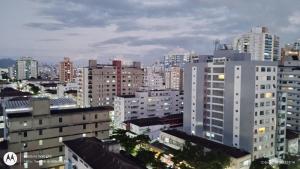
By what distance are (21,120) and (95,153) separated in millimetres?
15200

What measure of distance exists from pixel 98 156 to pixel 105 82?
216ft

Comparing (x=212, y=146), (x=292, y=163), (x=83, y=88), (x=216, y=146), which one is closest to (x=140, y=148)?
(x=212, y=146)

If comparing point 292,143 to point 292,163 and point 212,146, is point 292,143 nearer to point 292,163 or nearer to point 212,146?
point 292,163

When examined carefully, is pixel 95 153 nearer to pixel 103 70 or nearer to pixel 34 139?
pixel 34 139

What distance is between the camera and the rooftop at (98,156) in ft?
75.9

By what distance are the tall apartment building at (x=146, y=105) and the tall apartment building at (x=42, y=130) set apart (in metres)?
32.6

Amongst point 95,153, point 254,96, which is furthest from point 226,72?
point 95,153

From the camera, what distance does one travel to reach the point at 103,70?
89.5 meters

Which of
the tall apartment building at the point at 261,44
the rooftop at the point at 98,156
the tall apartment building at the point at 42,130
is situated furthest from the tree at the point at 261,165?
the tall apartment building at the point at 261,44

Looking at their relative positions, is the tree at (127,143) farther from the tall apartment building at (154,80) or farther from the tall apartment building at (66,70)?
the tall apartment building at (66,70)

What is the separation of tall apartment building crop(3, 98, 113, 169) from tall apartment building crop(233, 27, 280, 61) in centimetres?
10220

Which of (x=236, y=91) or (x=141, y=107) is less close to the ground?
(x=236, y=91)

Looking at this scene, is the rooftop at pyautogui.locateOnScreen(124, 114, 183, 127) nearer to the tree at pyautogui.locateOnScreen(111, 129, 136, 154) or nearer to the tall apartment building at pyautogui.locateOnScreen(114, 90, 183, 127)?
the tall apartment building at pyautogui.locateOnScreen(114, 90, 183, 127)

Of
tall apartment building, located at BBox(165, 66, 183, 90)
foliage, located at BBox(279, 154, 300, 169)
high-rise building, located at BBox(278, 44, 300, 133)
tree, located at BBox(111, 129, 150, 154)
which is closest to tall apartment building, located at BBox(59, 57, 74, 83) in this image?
tall apartment building, located at BBox(165, 66, 183, 90)
